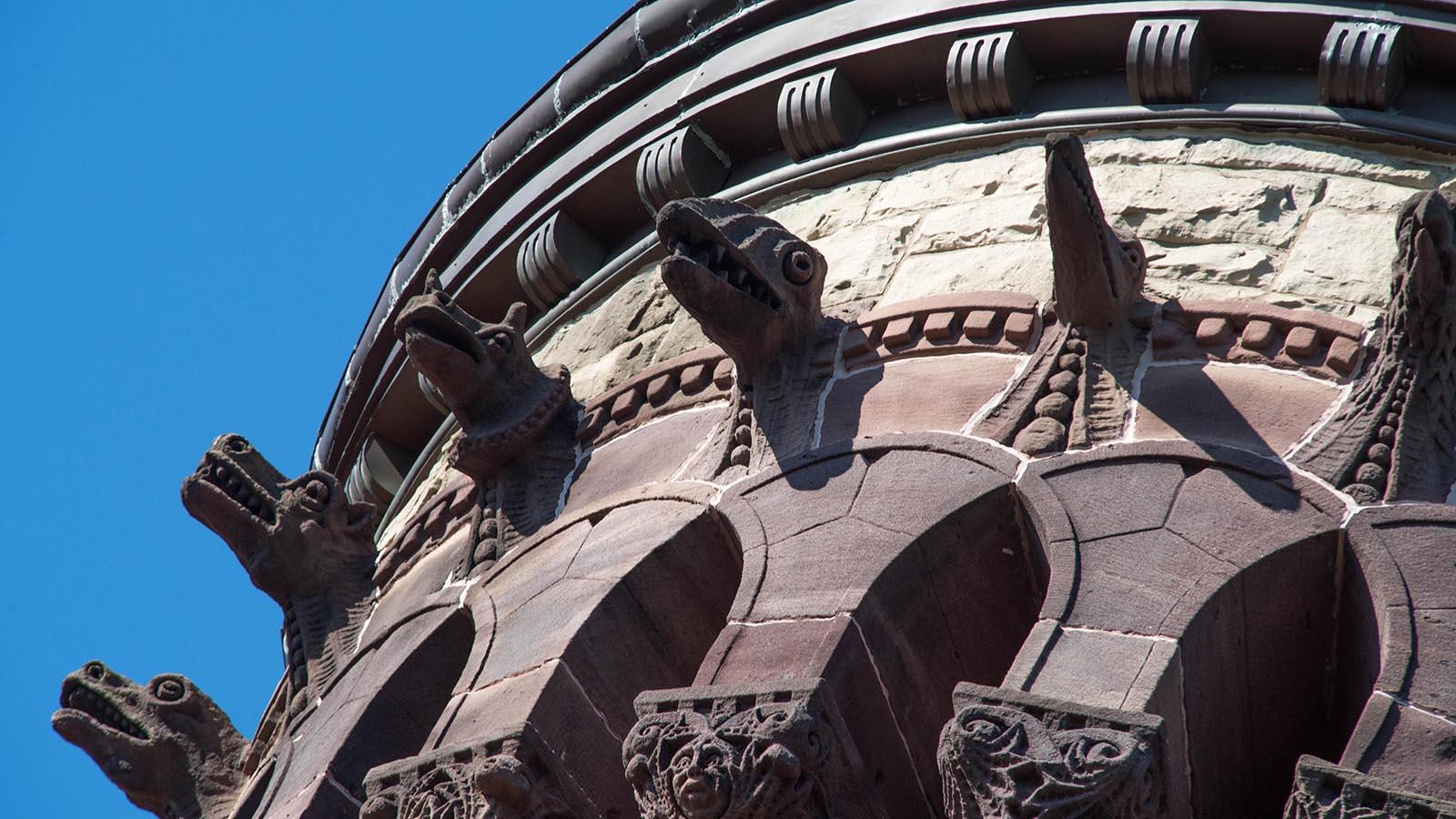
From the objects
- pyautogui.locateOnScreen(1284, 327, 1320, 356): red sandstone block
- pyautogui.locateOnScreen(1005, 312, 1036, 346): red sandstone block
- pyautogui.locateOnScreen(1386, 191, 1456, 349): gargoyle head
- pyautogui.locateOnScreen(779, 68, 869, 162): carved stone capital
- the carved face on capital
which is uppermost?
pyautogui.locateOnScreen(779, 68, 869, 162): carved stone capital

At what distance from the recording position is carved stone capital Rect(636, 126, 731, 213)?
8086 mm

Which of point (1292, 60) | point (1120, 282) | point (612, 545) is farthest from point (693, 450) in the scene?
point (1292, 60)

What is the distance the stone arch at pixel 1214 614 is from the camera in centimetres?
491

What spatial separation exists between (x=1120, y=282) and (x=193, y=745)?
3.92 meters

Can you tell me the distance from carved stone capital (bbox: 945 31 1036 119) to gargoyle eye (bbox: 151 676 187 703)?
360cm

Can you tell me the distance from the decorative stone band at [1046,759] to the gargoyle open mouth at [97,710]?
13.4 feet

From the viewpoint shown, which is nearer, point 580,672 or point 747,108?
point 580,672

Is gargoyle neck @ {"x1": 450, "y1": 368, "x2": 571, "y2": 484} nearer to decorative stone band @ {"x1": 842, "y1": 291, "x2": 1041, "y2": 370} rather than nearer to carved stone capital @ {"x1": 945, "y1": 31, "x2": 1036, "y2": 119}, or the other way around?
decorative stone band @ {"x1": 842, "y1": 291, "x2": 1041, "y2": 370}

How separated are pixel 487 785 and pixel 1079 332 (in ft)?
6.88

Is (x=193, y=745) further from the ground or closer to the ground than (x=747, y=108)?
closer to the ground

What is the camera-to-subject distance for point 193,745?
25.4ft

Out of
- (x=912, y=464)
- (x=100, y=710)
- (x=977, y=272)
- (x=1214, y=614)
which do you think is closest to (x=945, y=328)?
(x=977, y=272)

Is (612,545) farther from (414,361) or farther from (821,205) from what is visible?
(821,205)

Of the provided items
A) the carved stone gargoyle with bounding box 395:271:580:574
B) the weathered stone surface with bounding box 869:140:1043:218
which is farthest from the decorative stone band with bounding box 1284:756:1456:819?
the carved stone gargoyle with bounding box 395:271:580:574
